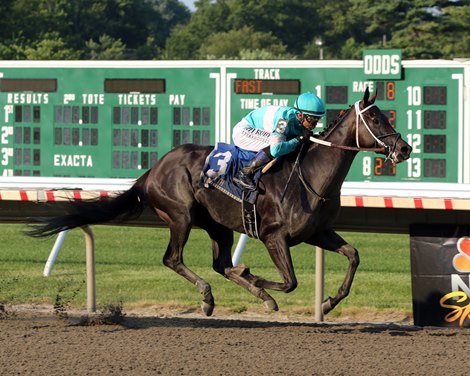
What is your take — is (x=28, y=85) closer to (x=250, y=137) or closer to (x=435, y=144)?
(x=435, y=144)

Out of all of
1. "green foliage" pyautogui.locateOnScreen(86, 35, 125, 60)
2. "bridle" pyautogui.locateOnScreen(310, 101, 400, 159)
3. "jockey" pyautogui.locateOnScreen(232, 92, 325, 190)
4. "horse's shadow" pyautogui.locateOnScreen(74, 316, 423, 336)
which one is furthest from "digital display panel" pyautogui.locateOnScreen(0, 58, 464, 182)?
"green foliage" pyautogui.locateOnScreen(86, 35, 125, 60)

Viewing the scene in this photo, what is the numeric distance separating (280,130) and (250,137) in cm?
44

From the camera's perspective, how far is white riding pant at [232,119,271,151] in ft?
27.6

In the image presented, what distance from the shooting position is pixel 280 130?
8.09 metres

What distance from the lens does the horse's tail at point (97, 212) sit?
8.82 m

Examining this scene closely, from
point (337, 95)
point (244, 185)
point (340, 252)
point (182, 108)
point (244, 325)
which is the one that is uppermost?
point (337, 95)

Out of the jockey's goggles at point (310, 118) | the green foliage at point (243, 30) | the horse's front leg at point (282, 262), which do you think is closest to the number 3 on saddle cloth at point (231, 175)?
the horse's front leg at point (282, 262)

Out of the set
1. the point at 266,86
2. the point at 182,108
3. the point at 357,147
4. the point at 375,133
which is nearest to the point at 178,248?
the point at 357,147

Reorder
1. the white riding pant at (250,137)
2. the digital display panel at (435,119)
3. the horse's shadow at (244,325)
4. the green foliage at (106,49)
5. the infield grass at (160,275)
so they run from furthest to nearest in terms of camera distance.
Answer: the green foliage at (106,49)
the digital display panel at (435,119)
the infield grass at (160,275)
the white riding pant at (250,137)
the horse's shadow at (244,325)

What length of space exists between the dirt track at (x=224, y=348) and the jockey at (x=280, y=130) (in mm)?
1077

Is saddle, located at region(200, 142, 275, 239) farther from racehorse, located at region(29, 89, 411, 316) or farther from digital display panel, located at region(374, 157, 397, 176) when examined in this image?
digital display panel, located at region(374, 157, 397, 176)

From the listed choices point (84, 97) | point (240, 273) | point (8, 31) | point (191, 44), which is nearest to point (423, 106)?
point (84, 97)

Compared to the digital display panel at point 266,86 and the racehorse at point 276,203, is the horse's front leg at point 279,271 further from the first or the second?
the digital display panel at point 266,86

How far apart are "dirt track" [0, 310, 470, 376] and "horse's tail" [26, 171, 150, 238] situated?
0.69 metres
